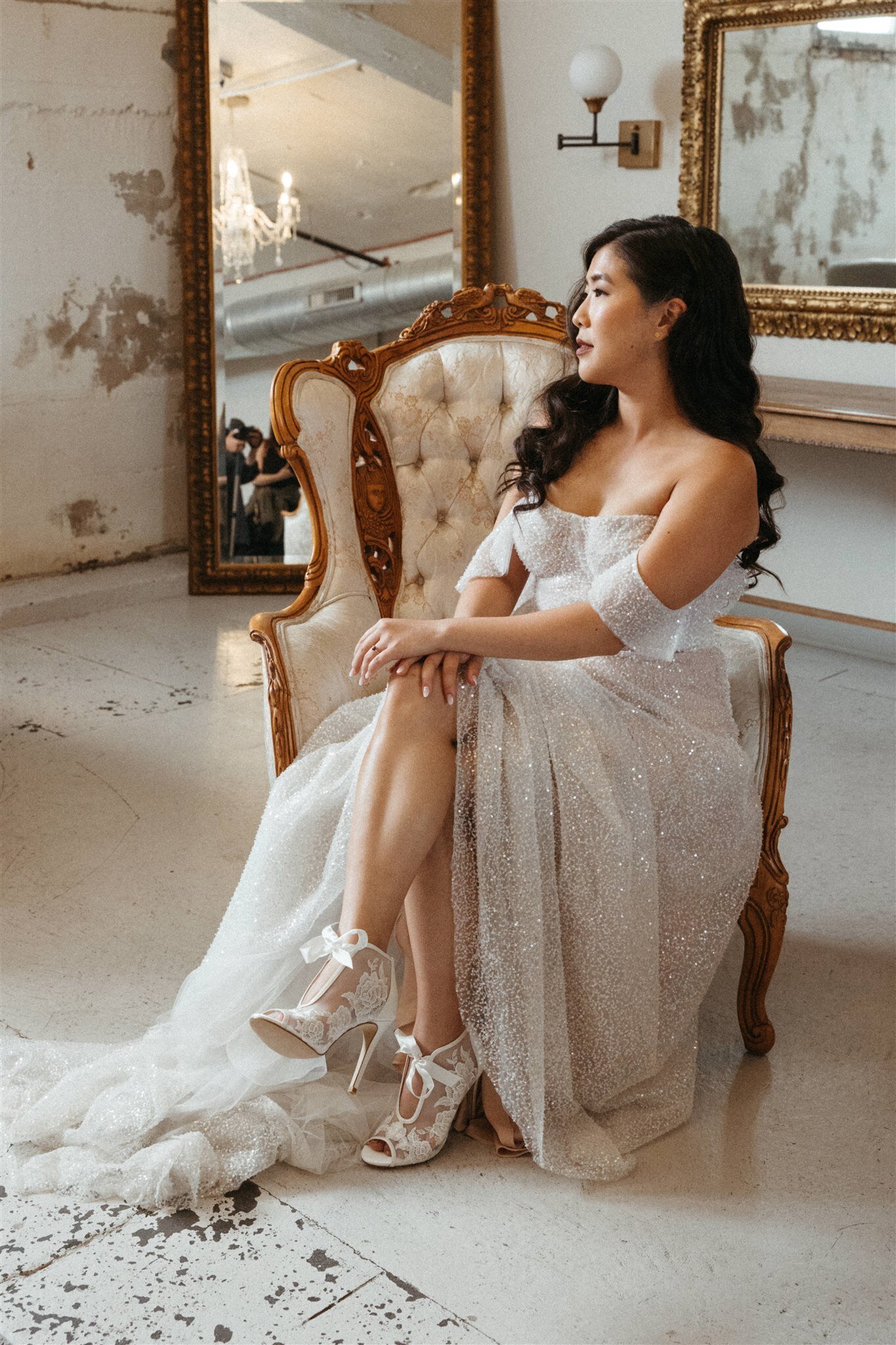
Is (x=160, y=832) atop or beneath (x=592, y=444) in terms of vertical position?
beneath

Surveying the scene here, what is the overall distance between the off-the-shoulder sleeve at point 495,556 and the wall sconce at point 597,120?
9.06 feet

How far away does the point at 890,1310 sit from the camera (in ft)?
5.48

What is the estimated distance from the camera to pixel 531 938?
6.17 feet

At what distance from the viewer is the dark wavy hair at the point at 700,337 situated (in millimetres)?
2045

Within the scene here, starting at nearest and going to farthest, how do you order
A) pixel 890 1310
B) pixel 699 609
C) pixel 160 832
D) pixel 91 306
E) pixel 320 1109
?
pixel 890 1310 < pixel 320 1109 < pixel 699 609 < pixel 160 832 < pixel 91 306

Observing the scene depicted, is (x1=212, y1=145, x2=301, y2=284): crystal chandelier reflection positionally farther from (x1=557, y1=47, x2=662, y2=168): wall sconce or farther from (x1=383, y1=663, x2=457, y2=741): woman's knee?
(x1=383, y1=663, x2=457, y2=741): woman's knee

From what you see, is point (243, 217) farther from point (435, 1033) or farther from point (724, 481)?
point (435, 1033)

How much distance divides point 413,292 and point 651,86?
3.54ft

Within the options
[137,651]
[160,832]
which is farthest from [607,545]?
[137,651]

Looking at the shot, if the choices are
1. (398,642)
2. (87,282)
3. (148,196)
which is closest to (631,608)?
(398,642)

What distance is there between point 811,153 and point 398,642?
298 centimetres

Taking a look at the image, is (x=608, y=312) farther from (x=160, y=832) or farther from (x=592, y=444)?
(x=160, y=832)

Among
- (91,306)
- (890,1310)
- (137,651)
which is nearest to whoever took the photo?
(890,1310)

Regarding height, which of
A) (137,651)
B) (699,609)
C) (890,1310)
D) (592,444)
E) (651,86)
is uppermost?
(651,86)
